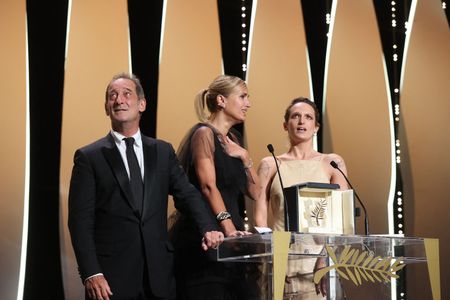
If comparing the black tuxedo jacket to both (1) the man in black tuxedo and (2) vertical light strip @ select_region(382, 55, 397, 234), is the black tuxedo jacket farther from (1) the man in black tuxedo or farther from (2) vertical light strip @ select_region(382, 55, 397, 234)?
(2) vertical light strip @ select_region(382, 55, 397, 234)

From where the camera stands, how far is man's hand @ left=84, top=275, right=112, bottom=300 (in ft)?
9.08

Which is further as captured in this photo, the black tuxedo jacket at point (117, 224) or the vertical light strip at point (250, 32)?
the vertical light strip at point (250, 32)

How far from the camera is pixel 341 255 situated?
9.25 feet

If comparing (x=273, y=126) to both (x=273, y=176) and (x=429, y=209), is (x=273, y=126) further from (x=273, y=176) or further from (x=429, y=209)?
(x=429, y=209)

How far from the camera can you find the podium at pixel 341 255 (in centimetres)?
273

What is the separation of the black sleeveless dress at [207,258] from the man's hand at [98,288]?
45 cm

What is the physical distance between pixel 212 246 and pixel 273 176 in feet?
3.15

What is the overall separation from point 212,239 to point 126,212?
1.09ft

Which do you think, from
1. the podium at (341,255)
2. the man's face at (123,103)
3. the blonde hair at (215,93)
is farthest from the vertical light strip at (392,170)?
the man's face at (123,103)

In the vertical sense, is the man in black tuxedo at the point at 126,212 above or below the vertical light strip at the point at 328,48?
below

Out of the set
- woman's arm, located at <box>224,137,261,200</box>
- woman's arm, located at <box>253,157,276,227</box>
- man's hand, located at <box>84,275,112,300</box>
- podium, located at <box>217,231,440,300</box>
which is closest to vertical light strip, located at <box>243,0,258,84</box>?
woman's arm, located at <box>253,157,276,227</box>

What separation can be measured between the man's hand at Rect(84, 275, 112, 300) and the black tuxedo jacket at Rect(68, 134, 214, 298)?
0.02 m

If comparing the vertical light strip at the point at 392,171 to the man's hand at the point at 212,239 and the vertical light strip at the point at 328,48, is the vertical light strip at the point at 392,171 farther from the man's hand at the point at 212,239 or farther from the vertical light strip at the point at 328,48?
the man's hand at the point at 212,239

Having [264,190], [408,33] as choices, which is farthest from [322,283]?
[408,33]
